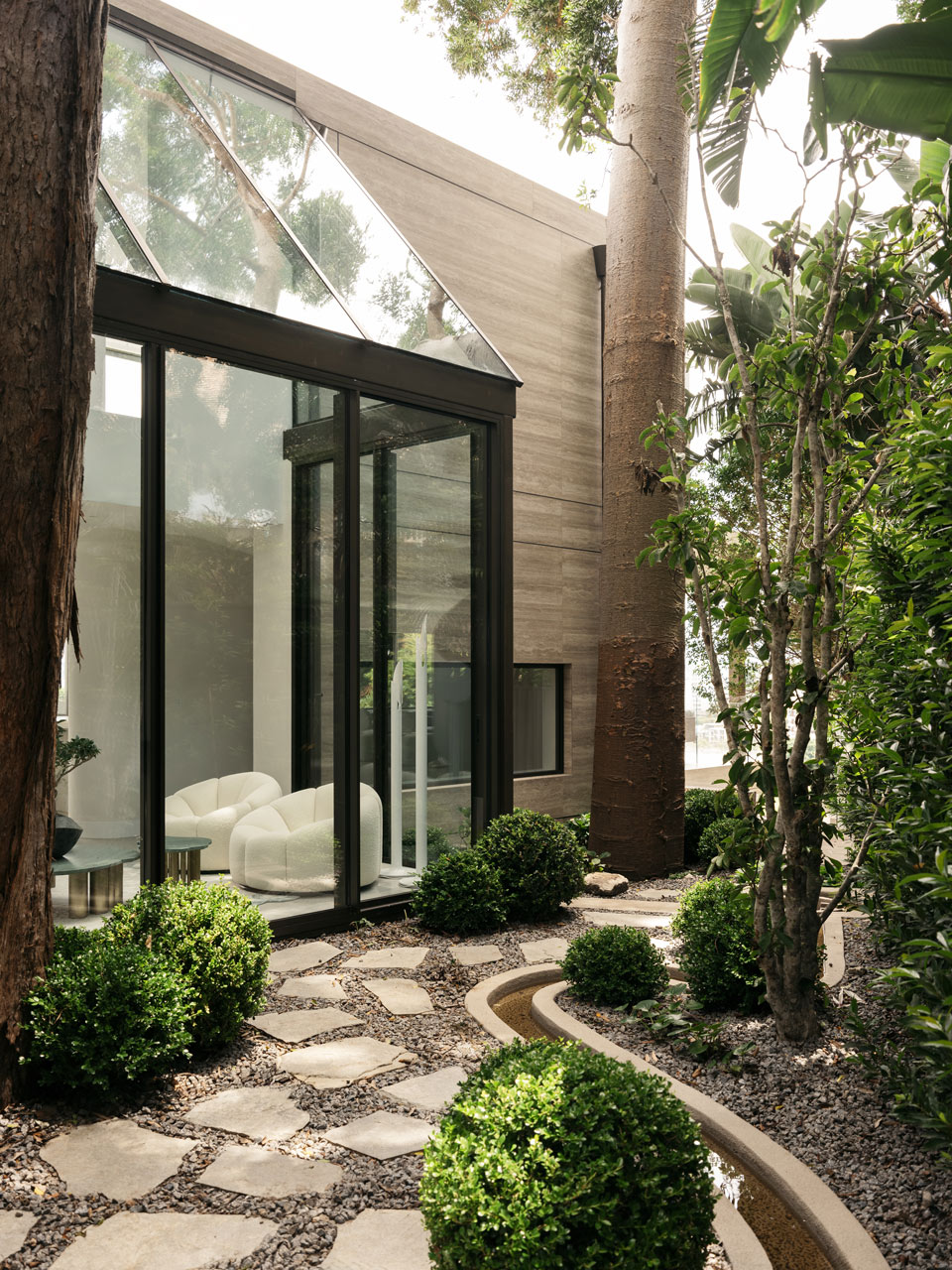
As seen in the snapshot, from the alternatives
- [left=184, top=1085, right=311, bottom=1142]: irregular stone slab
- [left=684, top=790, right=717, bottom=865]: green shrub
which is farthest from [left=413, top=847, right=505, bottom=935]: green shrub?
[left=684, top=790, right=717, bottom=865]: green shrub

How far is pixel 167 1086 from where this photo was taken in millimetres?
3725

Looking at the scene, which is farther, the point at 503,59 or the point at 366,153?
the point at 503,59

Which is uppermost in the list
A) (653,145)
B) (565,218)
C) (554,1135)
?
(565,218)

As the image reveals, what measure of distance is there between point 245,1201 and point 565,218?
35.5 ft

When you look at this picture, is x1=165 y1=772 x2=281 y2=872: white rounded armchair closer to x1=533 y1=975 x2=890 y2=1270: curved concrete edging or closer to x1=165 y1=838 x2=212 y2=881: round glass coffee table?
x1=165 y1=838 x2=212 y2=881: round glass coffee table

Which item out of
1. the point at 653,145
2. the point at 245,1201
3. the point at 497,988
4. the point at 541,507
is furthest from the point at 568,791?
the point at 245,1201

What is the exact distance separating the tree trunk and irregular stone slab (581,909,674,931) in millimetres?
1466

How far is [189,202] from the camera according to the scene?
6148 millimetres

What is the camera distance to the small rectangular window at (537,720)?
10.2 m

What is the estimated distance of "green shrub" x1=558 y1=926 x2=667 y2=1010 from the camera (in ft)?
15.0

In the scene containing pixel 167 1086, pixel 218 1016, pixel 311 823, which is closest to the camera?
pixel 167 1086

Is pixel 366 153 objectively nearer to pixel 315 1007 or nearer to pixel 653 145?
pixel 653 145

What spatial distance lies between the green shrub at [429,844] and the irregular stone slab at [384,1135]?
3341mm

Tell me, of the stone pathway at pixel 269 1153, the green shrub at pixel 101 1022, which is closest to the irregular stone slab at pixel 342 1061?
the stone pathway at pixel 269 1153
